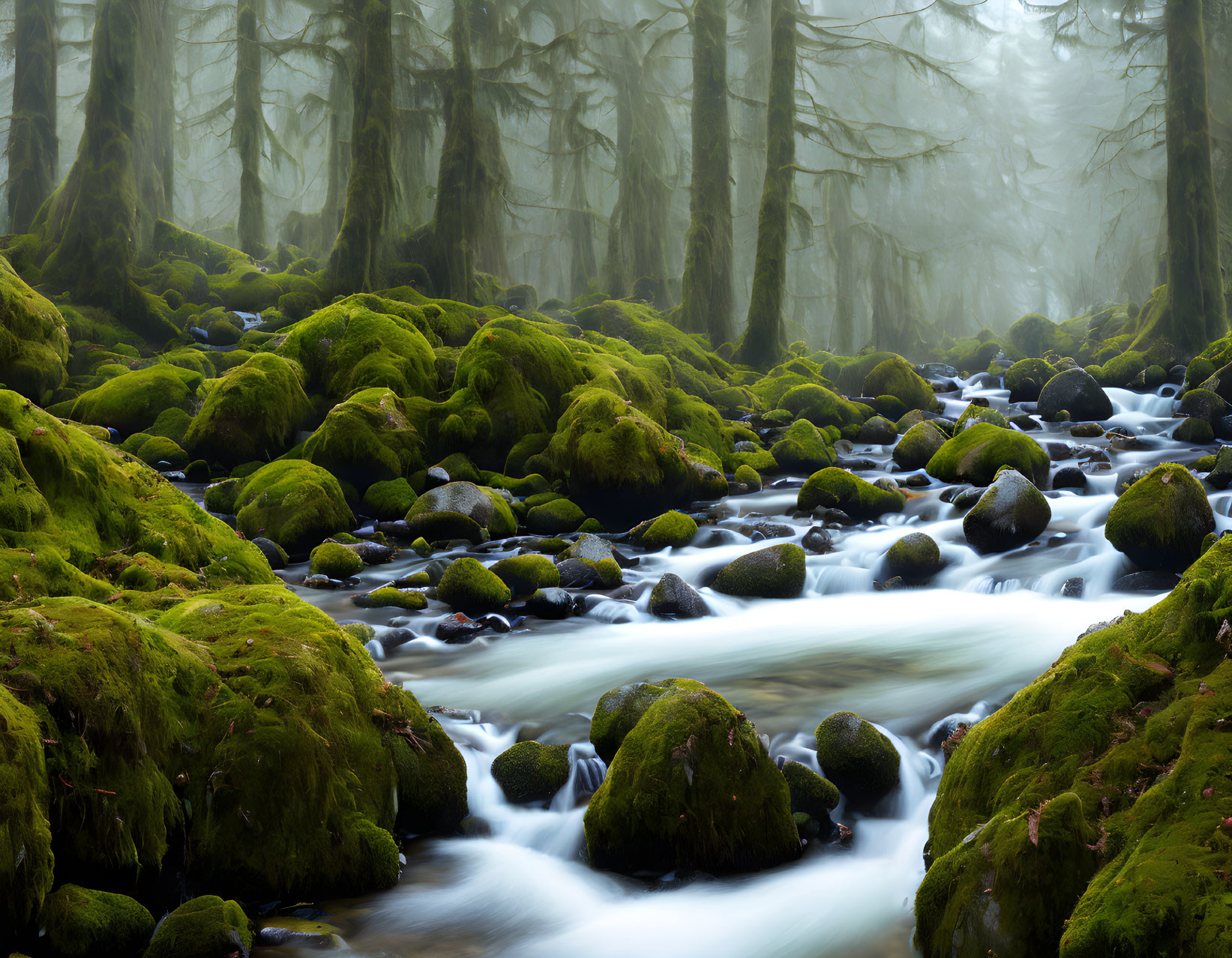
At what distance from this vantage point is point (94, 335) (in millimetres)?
14062

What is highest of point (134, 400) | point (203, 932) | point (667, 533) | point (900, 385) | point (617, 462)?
point (900, 385)

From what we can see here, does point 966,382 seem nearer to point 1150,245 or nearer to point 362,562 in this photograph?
point 1150,245

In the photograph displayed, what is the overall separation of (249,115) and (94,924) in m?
21.5

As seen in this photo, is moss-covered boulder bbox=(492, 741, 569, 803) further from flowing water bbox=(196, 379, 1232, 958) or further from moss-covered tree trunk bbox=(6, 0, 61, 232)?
moss-covered tree trunk bbox=(6, 0, 61, 232)

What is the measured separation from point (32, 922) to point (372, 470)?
732 centimetres

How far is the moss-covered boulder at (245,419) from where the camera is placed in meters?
10.1

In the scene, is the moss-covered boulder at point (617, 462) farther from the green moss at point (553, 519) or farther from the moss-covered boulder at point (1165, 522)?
the moss-covered boulder at point (1165, 522)

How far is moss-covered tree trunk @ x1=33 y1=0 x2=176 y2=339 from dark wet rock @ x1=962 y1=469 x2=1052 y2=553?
1330 centimetres

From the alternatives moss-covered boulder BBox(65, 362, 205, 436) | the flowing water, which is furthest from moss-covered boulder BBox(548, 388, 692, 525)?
moss-covered boulder BBox(65, 362, 205, 436)

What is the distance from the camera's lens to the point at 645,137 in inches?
821

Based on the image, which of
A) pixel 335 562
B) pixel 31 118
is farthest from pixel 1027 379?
pixel 31 118

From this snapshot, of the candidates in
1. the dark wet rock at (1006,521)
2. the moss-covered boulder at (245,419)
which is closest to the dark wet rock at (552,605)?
the dark wet rock at (1006,521)

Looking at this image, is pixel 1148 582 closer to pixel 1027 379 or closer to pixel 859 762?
pixel 859 762

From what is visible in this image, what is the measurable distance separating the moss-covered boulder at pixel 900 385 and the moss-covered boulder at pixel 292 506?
10.2 m
